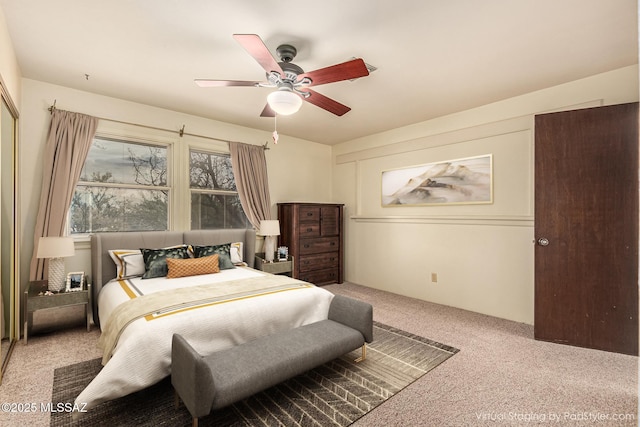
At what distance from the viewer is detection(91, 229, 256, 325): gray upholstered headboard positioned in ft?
10.8

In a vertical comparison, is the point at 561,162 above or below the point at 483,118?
below

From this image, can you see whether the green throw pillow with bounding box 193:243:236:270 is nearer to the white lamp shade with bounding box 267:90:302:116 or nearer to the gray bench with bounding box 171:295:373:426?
the gray bench with bounding box 171:295:373:426

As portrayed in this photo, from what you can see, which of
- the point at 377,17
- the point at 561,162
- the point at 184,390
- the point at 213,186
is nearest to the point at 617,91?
the point at 561,162

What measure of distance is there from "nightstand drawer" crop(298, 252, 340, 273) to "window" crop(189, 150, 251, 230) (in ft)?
3.65

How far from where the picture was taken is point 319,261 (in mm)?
5141

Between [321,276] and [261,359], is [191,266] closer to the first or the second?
[261,359]

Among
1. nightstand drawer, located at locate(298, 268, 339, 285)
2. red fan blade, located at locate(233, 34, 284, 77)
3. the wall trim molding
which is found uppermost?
red fan blade, located at locate(233, 34, 284, 77)

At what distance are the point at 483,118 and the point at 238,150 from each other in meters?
3.34

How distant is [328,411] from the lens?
194 cm

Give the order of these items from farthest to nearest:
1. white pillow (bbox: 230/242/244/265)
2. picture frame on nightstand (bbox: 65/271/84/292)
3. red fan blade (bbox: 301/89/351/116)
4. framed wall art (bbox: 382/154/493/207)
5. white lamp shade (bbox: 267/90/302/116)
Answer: white pillow (bbox: 230/242/244/265)
framed wall art (bbox: 382/154/493/207)
picture frame on nightstand (bbox: 65/271/84/292)
red fan blade (bbox: 301/89/351/116)
white lamp shade (bbox: 267/90/302/116)

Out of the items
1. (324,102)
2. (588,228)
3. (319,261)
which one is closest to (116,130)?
(324,102)

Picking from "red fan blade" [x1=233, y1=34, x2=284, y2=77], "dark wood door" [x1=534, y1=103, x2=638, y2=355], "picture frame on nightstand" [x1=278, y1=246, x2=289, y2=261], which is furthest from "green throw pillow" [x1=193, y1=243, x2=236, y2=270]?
"dark wood door" [x1=534, y1=103, x2=638, y2=355]

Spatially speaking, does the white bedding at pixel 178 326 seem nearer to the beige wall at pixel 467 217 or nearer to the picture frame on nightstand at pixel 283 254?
the picture frame on nightstand at pixel 283 254

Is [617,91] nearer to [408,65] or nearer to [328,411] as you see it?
[408,65]
